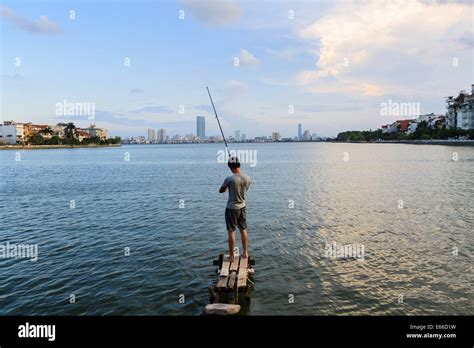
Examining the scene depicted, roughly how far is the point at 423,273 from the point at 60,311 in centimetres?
1215

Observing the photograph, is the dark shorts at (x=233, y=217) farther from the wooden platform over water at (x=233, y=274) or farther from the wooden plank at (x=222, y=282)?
the wooden plank at (x=222, y=282)

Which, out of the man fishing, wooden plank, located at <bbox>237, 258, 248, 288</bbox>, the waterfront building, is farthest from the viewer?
the waterfront building

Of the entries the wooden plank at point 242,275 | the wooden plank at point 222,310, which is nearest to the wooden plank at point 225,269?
the wooden plank at point 242,275

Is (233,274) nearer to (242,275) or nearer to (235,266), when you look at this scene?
(242,275)

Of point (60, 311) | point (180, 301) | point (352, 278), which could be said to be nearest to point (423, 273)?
point (352, 278)

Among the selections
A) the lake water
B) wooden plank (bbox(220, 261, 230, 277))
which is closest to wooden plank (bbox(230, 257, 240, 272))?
wooden plank (bbox(220, 261, 230, 277))

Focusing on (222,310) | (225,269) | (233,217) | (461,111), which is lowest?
(222,310)

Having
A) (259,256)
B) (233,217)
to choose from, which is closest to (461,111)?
(259,256)

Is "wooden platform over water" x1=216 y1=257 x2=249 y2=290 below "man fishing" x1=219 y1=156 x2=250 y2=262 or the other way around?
below

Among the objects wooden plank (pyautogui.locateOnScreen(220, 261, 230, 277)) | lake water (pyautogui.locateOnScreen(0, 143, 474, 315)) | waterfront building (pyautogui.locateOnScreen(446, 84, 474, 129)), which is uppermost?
waterfront building (pyautogui.locateOnScreen(446, 84, 474, 129))

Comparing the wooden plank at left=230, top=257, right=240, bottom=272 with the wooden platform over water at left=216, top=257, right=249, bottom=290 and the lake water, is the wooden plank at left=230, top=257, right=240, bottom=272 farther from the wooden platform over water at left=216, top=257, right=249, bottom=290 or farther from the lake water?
the lake water

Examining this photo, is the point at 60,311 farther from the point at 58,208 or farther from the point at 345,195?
the point at 345,195

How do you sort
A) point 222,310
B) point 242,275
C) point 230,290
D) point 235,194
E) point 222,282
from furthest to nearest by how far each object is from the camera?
point 235,194
point 242,275
point 222,282
point 230,290
point 222,310

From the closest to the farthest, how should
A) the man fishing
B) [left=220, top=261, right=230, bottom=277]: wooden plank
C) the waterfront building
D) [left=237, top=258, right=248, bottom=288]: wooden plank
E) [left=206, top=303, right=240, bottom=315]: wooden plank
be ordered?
[left=206, top=303, right=240, bottom=315]: wooden plank, [left=237, top=258, right=248, bottom=288]: wooden plank, [left=220, top=261, right=230, bottom=277]: wooden plank, the man fishing, the waterfront building
